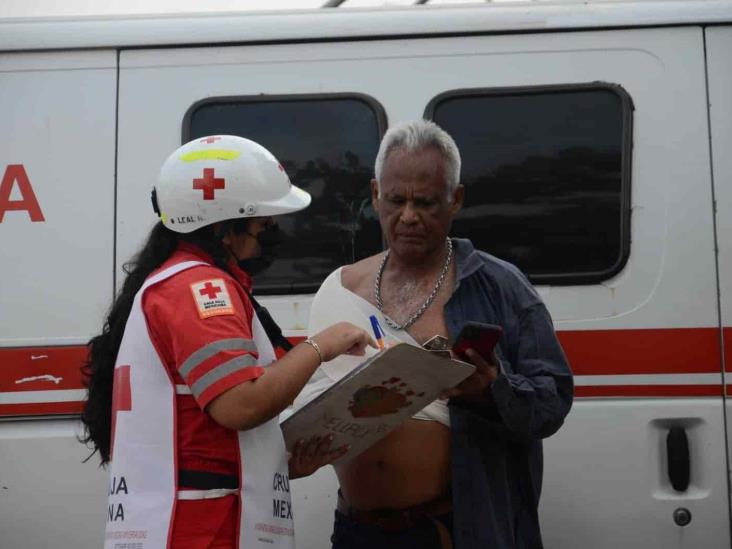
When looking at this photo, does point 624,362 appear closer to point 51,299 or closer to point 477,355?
point 477,355

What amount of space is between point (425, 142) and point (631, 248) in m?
1.12

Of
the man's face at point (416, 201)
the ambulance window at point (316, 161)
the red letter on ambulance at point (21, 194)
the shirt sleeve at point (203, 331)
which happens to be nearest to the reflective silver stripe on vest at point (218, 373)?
the shirt sleeve at point (203, 331)

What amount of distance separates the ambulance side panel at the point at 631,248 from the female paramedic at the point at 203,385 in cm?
124

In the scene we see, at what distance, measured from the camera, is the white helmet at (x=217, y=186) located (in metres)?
2.38

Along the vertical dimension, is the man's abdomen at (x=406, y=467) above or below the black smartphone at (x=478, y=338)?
below

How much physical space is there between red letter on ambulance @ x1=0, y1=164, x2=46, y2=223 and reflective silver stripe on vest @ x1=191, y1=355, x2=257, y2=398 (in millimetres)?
1777

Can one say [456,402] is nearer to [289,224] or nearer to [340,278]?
[340,278]

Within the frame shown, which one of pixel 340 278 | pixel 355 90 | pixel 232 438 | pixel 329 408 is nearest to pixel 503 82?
pixel 355 90

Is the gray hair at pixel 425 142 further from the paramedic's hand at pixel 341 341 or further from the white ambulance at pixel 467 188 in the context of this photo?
the white ambulance at pixel 467 188

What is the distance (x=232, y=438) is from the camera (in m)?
2.27

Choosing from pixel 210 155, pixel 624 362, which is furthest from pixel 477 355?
pixel 624 362

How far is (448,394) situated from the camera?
8.50ft

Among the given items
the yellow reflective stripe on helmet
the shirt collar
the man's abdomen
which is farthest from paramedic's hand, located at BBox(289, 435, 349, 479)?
the yellow reflective stripe on helmet

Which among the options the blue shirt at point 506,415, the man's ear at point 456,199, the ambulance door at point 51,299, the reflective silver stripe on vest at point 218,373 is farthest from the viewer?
the ambulance door at point 51,299
